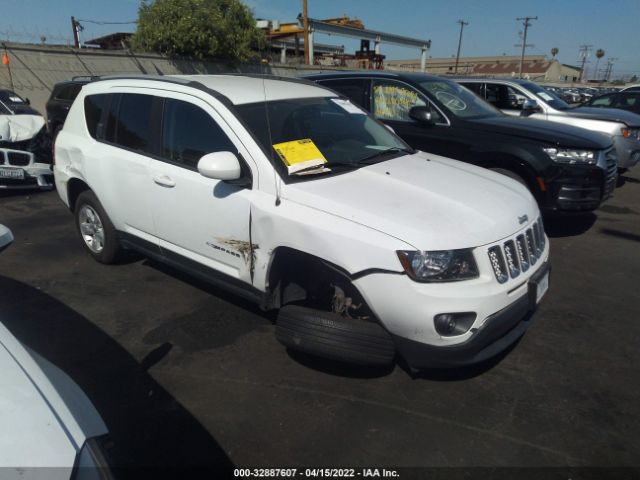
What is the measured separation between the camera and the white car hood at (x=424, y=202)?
2.64 m

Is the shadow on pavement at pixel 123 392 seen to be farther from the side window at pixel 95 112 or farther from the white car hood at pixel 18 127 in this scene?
the white car hood at pixel 18 127

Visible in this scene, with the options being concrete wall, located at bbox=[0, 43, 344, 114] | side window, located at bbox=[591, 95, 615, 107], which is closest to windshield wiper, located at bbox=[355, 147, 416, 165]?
side window, located at bbox=[591, 95, 615, 107]

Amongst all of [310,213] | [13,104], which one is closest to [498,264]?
[310,213]

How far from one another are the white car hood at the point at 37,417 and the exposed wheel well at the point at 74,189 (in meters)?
3.14

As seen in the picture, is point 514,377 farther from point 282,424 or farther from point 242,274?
point 242,274

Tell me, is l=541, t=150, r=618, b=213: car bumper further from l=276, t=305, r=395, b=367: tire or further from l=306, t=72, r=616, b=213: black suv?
l=276, t=305, r=395, b=367: tire

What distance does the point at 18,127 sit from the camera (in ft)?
25.1

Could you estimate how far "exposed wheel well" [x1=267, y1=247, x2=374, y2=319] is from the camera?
297 centimetres

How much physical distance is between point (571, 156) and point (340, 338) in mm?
3975

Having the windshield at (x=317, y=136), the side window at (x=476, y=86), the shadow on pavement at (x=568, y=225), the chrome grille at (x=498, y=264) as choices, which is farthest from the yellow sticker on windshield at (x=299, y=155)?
the side window at (x=476, y=86)

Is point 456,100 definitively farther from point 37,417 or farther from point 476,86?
point 37,417

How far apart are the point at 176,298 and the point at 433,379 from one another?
2254 millimetres

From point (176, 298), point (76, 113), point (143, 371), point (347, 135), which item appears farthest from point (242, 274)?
point (76, 113)

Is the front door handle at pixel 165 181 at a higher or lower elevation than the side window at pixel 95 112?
lower
